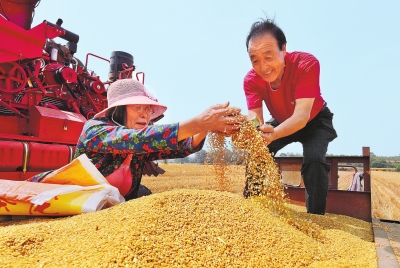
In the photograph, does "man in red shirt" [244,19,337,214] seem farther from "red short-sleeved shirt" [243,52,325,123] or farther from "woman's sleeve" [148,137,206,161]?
"woman's sleeve" [148,137,206,161]

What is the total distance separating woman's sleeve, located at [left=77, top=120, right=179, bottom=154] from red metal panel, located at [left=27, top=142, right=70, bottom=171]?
7.68 feet

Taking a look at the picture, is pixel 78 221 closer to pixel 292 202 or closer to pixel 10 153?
pixel 10 153

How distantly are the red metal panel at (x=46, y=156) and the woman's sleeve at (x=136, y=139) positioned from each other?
7.68 feet

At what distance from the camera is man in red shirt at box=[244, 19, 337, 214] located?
2.59 m

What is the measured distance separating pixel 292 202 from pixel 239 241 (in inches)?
110

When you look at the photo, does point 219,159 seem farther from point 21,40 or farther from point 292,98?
point 21,40

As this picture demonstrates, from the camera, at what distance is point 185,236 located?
1.31 metres

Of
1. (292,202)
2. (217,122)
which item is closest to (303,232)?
(217,122)

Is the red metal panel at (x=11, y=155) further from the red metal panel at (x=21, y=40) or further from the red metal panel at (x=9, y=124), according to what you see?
the red metal panel at (x=21, y=40)

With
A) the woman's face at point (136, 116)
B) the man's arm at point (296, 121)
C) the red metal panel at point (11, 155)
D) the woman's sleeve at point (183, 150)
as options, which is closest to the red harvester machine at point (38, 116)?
the red metal panel at point (11, 155)

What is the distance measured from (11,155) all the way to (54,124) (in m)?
0.72

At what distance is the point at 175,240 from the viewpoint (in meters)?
1.27

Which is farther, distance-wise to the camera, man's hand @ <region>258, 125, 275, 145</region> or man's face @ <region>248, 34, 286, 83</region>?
man's face @ <region>248, 34, 286, 83</region>

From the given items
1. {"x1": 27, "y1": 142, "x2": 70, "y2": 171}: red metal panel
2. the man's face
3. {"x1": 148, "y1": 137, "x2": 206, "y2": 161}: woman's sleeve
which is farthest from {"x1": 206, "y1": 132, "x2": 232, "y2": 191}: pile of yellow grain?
{"x1": 27, "y1": 142, "x2": 70, "y2": 171}: red metal panel
